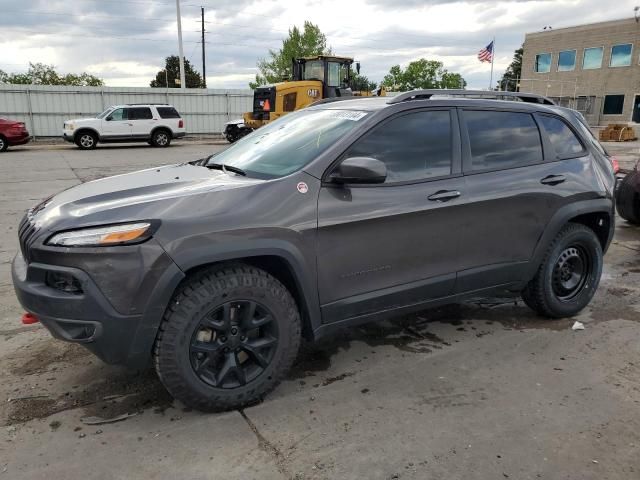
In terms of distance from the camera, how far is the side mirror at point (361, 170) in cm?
299

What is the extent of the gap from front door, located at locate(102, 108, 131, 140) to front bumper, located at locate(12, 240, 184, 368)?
67.8 feet

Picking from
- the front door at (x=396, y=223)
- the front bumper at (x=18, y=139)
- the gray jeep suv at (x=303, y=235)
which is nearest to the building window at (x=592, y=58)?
the front bumper at (x=18, y=139)

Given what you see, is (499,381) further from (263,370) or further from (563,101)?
(563,101)

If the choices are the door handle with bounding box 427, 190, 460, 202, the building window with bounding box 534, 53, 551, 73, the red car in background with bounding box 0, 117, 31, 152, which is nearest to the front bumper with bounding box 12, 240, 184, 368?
the door handle with bounding box 427, 190, 460, 202

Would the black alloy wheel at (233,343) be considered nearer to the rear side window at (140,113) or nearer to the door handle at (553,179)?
the door handle at (553,179)

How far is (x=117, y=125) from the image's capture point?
21719mm

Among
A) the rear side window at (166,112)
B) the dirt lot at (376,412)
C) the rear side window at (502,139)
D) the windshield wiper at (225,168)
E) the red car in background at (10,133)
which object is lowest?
the dirt lot at (376,412)

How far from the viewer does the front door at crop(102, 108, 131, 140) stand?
→ 21.6 m

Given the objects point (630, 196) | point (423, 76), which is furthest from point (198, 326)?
point (423, 76)

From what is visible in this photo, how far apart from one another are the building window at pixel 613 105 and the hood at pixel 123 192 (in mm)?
49902

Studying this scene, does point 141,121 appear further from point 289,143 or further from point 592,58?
point 592,58

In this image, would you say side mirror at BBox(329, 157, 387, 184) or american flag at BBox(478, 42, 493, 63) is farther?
american flag at BBox(478, 42, 493, 63)

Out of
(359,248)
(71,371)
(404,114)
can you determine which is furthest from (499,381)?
→ (71,371)

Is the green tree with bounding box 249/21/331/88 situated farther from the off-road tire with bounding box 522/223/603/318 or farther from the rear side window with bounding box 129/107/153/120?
the off-road tire with bounding box 522/223/603/318
